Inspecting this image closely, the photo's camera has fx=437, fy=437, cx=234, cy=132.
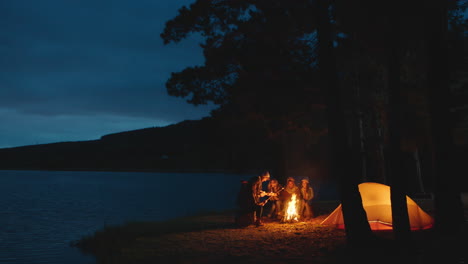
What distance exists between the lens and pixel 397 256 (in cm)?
870

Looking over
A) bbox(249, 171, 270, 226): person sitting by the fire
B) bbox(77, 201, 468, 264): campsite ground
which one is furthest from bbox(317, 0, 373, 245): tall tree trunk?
bbox(249, 171, 270, 226): person sitting by the fire

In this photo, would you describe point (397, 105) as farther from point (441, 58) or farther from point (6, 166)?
point (6, 166)

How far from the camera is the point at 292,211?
47.9 feet

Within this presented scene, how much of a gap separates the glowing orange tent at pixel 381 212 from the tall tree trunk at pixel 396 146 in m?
3.76

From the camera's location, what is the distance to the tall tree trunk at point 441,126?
10570 millimetres

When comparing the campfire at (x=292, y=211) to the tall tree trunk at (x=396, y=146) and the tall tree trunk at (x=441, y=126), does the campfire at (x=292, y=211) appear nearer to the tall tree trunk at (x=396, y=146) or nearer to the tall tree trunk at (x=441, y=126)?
the tall tree trunk at (x=441, y=126)

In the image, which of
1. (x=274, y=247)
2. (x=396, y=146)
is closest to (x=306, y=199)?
(x=274, y=247)

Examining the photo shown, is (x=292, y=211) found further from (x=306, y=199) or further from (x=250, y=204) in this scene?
(x=250, y=204)

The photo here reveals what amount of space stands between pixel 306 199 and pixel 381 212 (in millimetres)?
2776

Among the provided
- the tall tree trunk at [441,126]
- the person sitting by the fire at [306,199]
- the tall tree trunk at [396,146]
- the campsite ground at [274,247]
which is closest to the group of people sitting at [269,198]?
the person sitting by the fire at [306,199]

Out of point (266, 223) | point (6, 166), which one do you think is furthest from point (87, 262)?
point (6, 166)

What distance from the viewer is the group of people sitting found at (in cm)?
1389

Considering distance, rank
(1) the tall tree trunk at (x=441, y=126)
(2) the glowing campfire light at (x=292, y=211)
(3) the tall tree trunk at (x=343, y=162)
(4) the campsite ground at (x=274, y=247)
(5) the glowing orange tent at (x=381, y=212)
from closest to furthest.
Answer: (4) the campsite ground at (x=274, y=247) → (3) the tall tree trunk at (x=343, y=162) → (1) the tall tree trunk at (x=441, y=126) → (5) the glowing orange tent at (x=381, y=212) → (2) the glowing campfire light at (x=292, y=211)

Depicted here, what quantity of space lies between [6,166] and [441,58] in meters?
218
